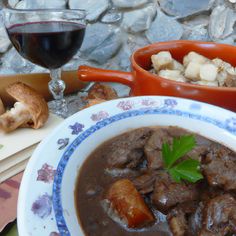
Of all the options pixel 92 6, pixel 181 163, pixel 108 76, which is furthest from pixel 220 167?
pixel 92 6

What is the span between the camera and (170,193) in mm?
639

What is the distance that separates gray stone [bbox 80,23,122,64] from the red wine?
314mm

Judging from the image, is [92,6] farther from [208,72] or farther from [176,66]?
[208,72]

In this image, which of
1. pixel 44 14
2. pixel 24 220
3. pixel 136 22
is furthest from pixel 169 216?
pixel 136 22

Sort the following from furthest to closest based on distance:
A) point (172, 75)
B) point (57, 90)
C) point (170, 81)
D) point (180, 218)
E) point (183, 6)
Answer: point (183, 6), point (57, 90), point (172, 75), point (170, 81), point (180, 218)

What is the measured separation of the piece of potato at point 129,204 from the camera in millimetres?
603

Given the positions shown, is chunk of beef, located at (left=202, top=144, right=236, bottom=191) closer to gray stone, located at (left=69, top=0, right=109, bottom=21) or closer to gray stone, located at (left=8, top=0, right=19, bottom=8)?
gray stone, located at (left=69, top=0, right=109, bottom=21)

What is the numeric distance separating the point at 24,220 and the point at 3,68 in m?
1.13

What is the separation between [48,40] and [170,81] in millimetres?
376

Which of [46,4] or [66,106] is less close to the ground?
[46,4]

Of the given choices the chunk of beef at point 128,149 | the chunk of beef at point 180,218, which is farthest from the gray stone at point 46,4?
→ the chunk of beef at point 180,218

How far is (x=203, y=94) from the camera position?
886 millimetres

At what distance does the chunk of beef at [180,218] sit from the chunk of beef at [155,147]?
10cm

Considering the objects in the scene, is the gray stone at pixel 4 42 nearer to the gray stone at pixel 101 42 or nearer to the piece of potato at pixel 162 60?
the gray stone at pixel 101 42
